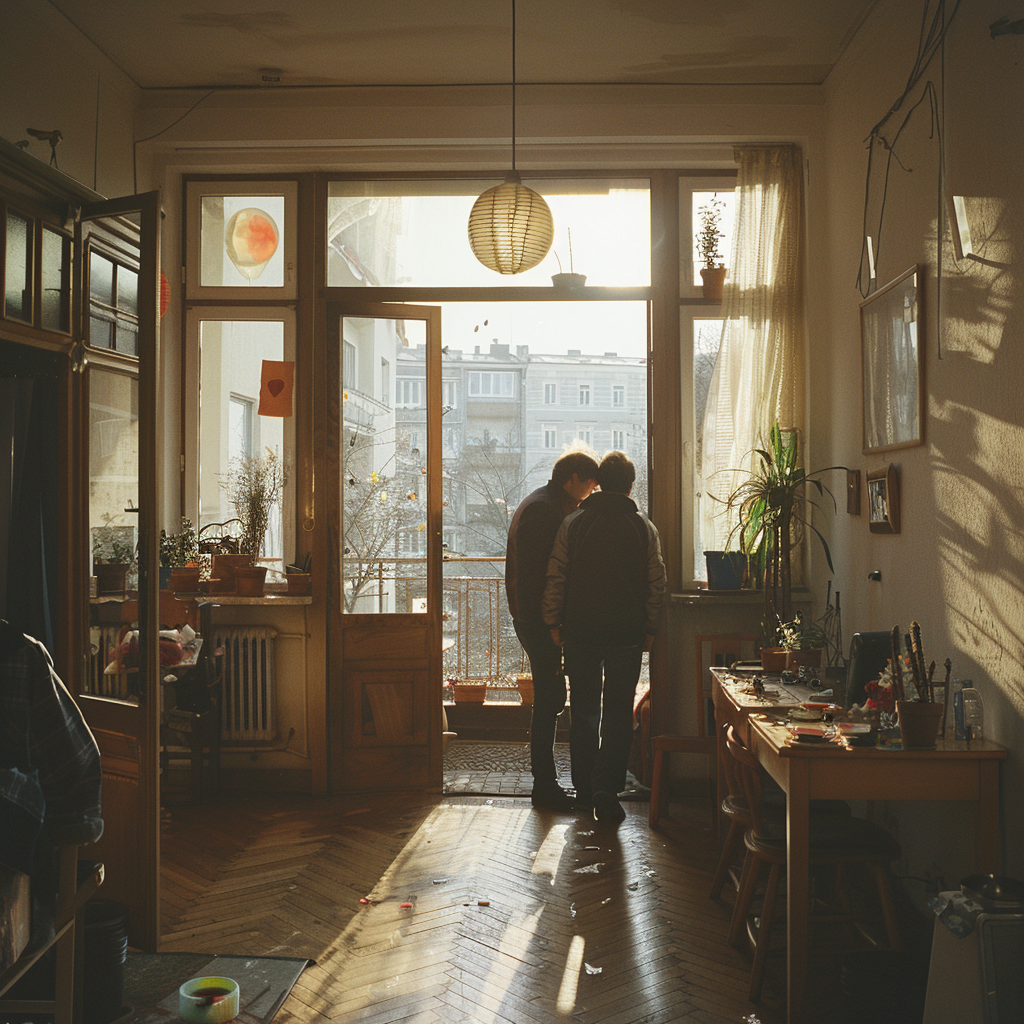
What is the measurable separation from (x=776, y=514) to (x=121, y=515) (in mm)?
2701

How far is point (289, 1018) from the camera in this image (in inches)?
102

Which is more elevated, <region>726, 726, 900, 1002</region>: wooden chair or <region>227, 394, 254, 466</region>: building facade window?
<region>227, 394, 254, 466</region>: building facade window

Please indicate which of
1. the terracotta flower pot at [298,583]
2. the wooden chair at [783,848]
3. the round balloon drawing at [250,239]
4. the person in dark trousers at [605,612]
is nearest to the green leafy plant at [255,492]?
the terracotta flower pot at [298,583]

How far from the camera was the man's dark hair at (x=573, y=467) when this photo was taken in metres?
4.52

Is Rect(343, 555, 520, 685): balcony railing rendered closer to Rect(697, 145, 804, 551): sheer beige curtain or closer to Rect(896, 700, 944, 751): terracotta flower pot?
Rect(697, 145, 804, 551): sheer beige curtain

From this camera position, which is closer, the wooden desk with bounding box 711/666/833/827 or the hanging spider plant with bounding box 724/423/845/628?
the wooden desk with bounding box 711/666/833/827

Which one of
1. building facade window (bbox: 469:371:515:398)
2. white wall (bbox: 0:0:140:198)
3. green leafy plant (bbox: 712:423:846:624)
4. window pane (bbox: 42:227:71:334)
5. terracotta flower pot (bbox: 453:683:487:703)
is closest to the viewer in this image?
window pane (bbox: 42:227:71:334)

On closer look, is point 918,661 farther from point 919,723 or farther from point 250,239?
point 250,239

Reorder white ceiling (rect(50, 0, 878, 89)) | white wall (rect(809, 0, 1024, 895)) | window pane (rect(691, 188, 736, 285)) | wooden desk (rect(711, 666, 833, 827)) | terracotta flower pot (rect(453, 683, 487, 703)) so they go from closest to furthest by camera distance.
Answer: white wall (rect(809, 0, 1024, 895))
wooden desk (rect(711, 666, 833, 827))
white ceiling (rect(50, 0, 878, 89))
window pane (rect(691, 188, 736, 285))
terracotta flower pot (rect(453, 683, 487, 703))

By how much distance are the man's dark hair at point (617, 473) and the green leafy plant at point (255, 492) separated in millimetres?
1685

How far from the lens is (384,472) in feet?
15.8

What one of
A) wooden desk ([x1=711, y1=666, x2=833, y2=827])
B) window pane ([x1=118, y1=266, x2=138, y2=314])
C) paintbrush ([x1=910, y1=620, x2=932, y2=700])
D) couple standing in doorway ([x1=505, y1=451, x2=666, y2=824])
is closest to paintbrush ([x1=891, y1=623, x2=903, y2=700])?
paintbrush ([x1=910, y1=620, x2=932, y2=700])

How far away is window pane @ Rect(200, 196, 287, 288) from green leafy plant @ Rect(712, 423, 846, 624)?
8.73 feet

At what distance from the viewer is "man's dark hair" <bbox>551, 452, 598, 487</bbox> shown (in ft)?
14.8
